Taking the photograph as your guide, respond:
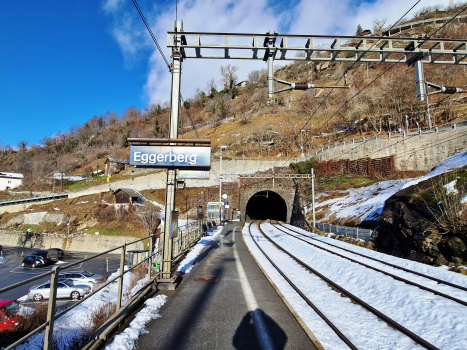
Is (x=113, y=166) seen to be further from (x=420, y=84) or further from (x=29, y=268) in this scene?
(x=420, y=84)

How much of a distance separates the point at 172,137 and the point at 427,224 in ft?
47.7

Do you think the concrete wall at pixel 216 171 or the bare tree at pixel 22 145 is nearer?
the concrete wall at pixel 216 171

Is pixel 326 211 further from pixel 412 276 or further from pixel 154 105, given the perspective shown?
pixel 154 105

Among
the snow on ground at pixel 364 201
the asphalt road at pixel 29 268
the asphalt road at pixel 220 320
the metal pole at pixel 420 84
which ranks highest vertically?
the metal pole at pixel 420 84

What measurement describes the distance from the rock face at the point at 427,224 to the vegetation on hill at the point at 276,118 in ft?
45.8

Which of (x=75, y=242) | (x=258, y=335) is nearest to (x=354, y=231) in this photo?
(x=258, y=335)

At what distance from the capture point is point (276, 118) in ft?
275

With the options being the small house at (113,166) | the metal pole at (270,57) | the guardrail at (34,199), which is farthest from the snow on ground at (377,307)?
the small house at (113,166)

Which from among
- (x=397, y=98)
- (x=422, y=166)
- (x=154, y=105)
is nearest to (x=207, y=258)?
(x=422, y=166)

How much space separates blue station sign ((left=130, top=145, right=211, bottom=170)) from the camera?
710 cm

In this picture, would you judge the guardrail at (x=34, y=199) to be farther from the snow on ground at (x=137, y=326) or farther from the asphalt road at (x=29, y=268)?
the snow on ground at (x=137, y=326)

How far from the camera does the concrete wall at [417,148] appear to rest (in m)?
32.8

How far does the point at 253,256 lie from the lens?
39.9ft

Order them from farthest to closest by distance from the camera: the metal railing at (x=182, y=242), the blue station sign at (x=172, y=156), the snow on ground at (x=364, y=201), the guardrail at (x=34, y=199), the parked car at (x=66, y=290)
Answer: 1. the guardrail at (x=34, y=199)
2. the snow on ground at (x=364, y=201)
3. the parked car at (x=66, y=290)
4. the metal railing at (x=182, y=242)
5. the blue station sign at (x=172, y=156)
